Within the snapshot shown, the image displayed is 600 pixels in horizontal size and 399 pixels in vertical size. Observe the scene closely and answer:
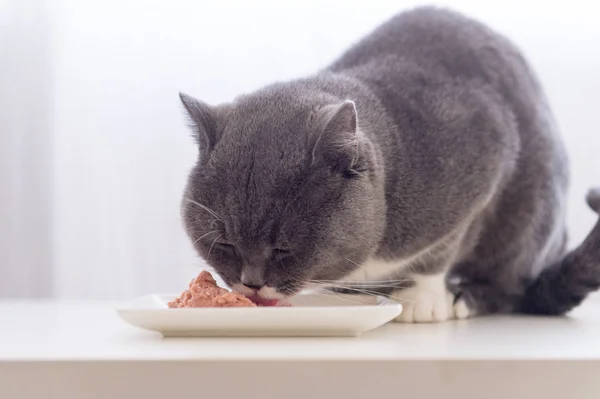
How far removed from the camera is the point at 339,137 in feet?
4.02

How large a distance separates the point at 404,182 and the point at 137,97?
0.96 m

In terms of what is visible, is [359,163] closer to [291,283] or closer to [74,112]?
[291,283]

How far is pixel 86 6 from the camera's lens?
2.09m

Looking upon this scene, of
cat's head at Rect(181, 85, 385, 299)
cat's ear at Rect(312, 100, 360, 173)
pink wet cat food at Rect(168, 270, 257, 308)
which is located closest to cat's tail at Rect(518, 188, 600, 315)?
cat's head at Rect(181, 85, 385, 299)

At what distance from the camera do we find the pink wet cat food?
1.16 meters

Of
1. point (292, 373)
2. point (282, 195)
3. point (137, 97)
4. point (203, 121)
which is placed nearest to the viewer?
point (292, 373)

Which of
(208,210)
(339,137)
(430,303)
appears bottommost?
(430,303)

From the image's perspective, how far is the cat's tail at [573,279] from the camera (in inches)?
61.6

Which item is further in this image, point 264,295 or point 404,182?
point 404,182

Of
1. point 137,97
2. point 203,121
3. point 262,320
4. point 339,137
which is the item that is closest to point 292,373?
point 262,320

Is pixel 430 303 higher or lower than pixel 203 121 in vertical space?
lower

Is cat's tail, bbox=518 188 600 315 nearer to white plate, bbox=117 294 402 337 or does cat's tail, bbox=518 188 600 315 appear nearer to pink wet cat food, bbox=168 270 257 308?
white plate, bbox=117 294 402 337

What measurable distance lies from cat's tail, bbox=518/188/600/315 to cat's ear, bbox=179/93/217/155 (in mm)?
785

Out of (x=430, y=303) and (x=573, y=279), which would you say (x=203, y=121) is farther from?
(x=573, y=279)
